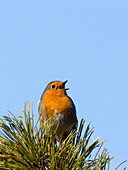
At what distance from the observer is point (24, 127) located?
2689mm

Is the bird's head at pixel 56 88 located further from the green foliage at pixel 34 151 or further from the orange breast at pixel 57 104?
the green foliage at pixel 34 151

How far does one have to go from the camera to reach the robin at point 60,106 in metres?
4.62

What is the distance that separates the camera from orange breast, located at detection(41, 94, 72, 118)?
465 centimetres

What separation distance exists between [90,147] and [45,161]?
53 cm

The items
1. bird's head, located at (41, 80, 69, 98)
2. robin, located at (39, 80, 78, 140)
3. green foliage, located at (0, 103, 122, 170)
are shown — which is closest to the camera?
green foliage, located at (0, 103, 122, 170)

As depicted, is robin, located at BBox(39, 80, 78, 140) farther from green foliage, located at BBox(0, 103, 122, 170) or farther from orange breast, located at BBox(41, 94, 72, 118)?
green foliage, located at BBox(0, 103, 122, 170)

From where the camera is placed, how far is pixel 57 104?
479cm

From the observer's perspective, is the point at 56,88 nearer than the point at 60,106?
No

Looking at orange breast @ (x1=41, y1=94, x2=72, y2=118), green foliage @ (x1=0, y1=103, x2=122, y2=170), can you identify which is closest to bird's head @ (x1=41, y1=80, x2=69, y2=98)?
orange breast @ (x1=41, y1=94, x2=72, y2=118)

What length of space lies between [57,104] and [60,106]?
2.3 inches

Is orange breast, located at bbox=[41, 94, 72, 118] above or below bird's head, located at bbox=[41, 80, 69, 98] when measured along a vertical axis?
below

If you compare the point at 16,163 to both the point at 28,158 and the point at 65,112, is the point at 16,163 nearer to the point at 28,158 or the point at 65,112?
the point at 28,158

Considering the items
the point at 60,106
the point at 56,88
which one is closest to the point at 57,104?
the point at 60,106

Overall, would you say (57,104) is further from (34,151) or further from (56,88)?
(34,151)
